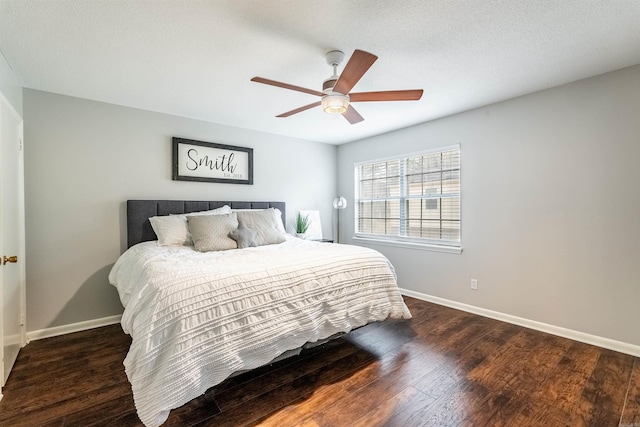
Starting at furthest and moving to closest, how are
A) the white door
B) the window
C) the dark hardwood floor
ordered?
the window → the white door → the dark hardwood floor

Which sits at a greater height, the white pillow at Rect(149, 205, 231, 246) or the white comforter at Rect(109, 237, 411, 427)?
the white pillow at Rect(149, 205, 231, 246)

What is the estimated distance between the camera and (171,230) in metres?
3.11

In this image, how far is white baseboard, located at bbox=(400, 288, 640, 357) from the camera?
2.48 meters

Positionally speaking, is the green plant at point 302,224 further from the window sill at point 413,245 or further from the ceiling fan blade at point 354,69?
the ceiling fan blade at point 354,69

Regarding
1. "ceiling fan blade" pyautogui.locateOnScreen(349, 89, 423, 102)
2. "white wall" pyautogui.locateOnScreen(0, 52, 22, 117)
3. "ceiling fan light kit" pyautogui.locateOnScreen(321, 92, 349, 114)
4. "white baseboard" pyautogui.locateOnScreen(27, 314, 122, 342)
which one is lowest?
"white baseboard" pyautogui.locateOnScreen(27, 314, 122, 342)

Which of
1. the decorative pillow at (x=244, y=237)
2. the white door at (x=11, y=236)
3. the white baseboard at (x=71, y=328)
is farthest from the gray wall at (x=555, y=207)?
the white door at (x=11, y=236)

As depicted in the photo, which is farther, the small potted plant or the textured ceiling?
the small potted plant

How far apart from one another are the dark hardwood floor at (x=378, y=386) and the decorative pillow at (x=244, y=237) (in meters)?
1.21

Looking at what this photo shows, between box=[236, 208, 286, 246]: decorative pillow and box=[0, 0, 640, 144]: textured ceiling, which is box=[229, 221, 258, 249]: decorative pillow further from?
box=[0, 0, 640, 144]: textured ceiling

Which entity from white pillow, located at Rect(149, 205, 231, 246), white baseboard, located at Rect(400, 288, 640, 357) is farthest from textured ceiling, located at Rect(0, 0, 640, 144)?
white baseboard, located at Rect(400, 288, 640, 357)

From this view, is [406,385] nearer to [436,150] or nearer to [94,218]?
[436,150]

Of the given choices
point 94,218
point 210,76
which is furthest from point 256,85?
point 94,218

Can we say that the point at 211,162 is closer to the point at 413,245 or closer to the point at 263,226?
the point at 263,226

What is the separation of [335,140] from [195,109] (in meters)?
2.29
